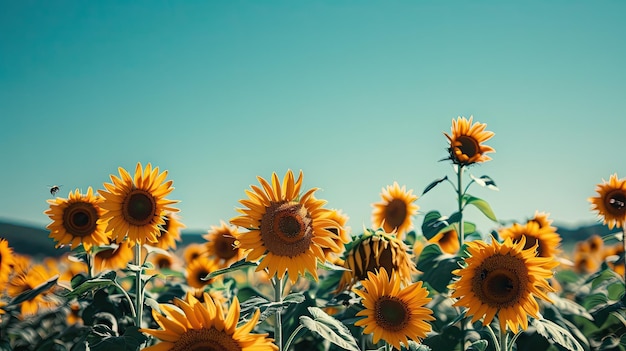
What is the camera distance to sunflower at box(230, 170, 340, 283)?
2.72 m

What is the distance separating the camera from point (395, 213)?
4992mm

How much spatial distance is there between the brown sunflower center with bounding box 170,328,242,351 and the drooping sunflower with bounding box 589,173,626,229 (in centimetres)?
403

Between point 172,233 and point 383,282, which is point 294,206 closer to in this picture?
point 383,282

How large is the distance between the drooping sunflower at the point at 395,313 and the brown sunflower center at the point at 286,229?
36cm

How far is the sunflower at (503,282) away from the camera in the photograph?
292 cm

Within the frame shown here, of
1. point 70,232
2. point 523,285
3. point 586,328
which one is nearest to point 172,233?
point 70,232

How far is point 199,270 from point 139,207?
6.19ft

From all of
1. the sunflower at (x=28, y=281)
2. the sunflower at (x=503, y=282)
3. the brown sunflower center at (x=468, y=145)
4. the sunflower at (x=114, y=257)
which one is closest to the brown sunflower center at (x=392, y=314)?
the sunflower at (x=503, y=282)

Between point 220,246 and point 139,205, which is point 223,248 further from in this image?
point 139,205

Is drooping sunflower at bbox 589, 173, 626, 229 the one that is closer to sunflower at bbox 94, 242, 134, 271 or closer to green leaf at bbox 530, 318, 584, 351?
green leaf at bbox 530, 318, 584, 351

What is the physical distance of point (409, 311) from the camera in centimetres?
290

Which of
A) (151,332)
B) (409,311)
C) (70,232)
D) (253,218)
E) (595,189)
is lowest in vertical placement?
(151,332)

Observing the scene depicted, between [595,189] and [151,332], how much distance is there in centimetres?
426

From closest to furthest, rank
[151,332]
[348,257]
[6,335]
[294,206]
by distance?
1. [151,332]
2. [294,206]
3. [348,257]
4. [6,335]
